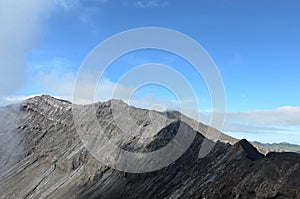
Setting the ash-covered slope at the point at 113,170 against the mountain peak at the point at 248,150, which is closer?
the ash-covered slope at the point at 113,170

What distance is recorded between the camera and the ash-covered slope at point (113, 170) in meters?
55.6

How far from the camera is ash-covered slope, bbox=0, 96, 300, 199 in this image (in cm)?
5559

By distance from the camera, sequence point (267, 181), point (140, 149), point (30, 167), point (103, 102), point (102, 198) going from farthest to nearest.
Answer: point (103, 102) < point (30, 167) < point (140, 149) < point (102, 198) < point (267, 181)

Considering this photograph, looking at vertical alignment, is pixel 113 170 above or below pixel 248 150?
above

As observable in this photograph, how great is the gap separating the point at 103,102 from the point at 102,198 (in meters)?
45.8

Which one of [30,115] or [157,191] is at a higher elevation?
[30,115]

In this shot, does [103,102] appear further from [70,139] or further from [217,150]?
[217,150]

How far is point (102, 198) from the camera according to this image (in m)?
79.4

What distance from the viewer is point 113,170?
3465 inches

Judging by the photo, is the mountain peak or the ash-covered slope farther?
the mountain peak

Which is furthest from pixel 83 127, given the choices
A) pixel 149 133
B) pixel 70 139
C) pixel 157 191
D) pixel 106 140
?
pixel 157 191

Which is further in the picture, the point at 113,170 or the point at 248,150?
the point at 113,170

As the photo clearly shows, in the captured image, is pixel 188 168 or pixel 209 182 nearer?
pixel 209 182

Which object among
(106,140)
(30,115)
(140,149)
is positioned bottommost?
(140,149)
